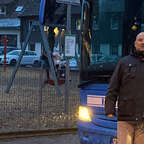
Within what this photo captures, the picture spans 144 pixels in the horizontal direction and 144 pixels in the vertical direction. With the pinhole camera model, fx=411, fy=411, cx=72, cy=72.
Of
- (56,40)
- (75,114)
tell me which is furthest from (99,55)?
(56,40)

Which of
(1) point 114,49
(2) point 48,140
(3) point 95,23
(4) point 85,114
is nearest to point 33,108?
(2) point 48,140

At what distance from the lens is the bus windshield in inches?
231

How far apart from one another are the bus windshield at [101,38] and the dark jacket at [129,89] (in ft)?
4.41

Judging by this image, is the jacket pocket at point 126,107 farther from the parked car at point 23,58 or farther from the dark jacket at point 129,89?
the parked car at point 23,58

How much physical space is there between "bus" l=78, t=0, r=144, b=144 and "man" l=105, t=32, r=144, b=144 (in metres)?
1.10

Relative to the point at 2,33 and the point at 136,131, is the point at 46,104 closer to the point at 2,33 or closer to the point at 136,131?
the point at 136,131

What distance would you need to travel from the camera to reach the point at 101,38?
6.06 meters

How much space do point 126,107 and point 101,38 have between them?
1.87 meters

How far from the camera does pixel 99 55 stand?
6035 millimetres

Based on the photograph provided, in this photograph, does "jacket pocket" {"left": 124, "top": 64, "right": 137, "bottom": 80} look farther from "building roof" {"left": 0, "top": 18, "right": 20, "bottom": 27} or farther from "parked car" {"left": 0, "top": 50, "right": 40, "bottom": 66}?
"building roof" {"left": 0, "top": 18, "right": 20, "bottom": 27}

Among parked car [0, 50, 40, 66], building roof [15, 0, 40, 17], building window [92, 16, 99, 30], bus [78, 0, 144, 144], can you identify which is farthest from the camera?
building roof [15, 0, 40, 17]

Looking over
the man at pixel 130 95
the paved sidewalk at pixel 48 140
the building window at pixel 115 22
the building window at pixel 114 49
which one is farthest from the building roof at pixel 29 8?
the man at pixel 130 95

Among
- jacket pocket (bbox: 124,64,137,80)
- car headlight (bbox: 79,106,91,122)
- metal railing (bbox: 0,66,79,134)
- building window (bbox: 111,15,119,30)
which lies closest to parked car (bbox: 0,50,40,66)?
metal railing (bbox: 0,66,79,134)

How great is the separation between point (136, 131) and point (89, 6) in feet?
7.97
